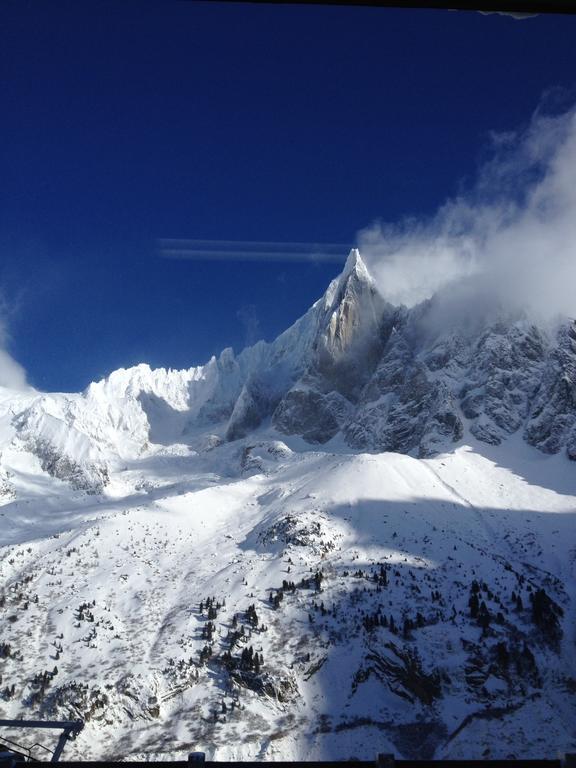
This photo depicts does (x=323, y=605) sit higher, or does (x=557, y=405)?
(x=557, y=405)

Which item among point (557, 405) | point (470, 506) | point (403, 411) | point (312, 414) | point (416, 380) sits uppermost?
point (416, 380)

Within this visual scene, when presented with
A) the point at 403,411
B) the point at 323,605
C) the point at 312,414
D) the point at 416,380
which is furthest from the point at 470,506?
the point at 312,414

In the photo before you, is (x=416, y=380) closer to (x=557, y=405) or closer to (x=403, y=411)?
(x=403, y=411)

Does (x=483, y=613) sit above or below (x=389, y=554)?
below

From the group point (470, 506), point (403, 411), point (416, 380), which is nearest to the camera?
point (470, 506)

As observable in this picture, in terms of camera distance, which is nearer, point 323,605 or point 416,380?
point 323,605

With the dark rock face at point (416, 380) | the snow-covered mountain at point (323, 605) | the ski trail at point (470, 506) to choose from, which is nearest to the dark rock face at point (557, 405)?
the dark rock face at point (416, 380)

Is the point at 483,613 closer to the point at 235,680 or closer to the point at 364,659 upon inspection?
the point at 364,659

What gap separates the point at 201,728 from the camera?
103 ft

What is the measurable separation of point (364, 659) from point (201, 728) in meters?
11.6

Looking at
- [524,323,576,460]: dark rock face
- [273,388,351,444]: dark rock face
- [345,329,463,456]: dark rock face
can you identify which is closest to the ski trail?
[345,329,463,456]: dark rock face

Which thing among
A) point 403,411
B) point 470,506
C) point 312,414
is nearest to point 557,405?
point 403,411

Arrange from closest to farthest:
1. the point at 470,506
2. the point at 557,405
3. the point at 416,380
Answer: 1. the point at 470,506
2. the point at 557,405
3. the point at 416,380

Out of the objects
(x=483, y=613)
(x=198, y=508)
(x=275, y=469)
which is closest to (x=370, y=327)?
(x=275, y=469)
